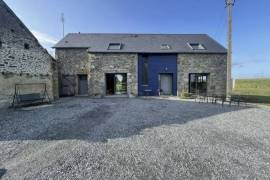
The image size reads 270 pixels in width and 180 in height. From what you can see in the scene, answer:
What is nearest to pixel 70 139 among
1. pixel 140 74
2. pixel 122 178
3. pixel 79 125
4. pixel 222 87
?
pixel 79 125

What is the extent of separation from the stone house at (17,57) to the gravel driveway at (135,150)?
13.5 ft

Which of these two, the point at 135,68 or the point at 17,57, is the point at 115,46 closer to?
the point at 135,68

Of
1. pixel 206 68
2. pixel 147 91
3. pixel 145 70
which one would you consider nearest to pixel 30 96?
pixel 147 91

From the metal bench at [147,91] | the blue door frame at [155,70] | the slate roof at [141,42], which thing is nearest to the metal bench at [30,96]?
the slate roof at [141,42]

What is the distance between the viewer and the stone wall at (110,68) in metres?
14.3

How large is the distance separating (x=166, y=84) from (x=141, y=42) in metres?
5.29

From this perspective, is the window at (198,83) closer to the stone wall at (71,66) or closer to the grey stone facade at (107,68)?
the grey stone facade at (107,68)

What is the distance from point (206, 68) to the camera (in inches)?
568

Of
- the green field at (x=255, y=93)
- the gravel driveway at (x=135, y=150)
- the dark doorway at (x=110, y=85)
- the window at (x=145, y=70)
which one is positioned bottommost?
the gravel driveway at (x=135, y=150)

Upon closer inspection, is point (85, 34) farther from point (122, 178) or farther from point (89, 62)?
point (122, 178)

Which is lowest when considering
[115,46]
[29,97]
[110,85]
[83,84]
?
[29,97]

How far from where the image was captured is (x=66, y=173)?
253 cm

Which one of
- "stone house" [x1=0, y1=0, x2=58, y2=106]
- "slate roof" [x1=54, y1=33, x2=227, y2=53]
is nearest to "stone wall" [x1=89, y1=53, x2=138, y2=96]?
"slate roof" [x1=54, y1=33, x2=227, y2=53]

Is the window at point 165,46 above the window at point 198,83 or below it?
above
